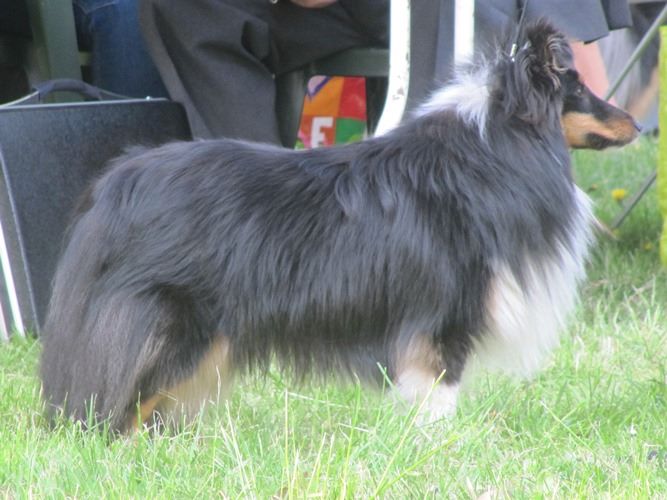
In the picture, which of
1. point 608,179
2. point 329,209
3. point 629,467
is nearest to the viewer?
point 629,467

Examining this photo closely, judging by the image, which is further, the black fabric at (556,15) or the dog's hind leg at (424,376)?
the black fabric at (556,15)

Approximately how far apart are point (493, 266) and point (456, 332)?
19cm

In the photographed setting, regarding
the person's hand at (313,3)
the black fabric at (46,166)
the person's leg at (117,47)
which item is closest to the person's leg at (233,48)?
the person's hand at (313,3)

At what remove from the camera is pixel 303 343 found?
285 centimetres

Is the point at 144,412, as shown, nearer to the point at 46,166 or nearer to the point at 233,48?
the point at 46,166

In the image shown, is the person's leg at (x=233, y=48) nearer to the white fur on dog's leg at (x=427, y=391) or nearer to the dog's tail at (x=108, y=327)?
the dog's tail at (x=108, y=327)

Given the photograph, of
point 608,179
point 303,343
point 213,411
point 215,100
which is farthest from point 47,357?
point 608,179

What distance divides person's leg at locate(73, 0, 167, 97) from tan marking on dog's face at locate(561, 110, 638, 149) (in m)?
1.76

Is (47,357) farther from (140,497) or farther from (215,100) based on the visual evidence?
(215,100)

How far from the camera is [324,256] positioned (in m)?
2.78

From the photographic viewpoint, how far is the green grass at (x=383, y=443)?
2.30 meters

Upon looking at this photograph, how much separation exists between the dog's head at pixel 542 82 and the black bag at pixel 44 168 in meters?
1.37

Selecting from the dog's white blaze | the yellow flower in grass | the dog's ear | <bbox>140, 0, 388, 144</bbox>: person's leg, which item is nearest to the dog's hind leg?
the dog's white blaze

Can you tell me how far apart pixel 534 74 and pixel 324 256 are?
734 millimetres
